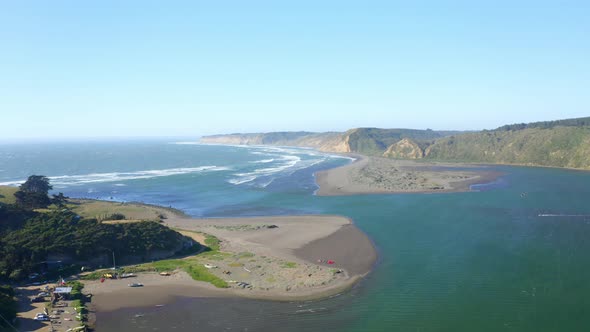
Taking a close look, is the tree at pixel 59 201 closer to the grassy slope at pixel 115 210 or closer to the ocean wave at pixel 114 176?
the grassy slope at pixel 115 210

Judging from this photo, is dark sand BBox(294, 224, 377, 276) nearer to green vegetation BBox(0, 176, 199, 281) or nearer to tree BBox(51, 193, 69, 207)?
green vegetation BBox(0, 176, 199, 281)

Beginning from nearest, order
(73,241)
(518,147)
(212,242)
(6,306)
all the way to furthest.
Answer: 1. (6,306)
2. (73,241)
3. (212,242)
4. (518,147)

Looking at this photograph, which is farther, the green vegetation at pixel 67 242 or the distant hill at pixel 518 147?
the distant hill at pixel 518 147

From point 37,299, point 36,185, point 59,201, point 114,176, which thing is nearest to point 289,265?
point 37,299

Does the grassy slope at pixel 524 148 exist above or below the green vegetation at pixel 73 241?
above

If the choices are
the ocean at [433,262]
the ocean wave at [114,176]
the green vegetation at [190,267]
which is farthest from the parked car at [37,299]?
the ocean wave at [114,176]

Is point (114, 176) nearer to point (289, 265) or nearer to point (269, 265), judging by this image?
point (269, 265)
